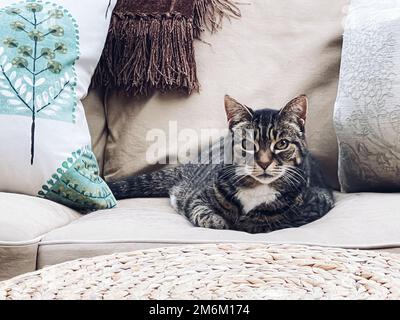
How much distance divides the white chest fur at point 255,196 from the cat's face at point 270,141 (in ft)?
0.07

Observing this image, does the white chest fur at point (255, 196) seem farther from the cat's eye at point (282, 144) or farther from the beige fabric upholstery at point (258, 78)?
the beige fabric upholstery at point (258, 78)

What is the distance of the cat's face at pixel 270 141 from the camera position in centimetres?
171

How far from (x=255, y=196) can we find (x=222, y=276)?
23.5 inches

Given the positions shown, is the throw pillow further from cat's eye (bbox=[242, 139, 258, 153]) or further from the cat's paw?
the cat's paw

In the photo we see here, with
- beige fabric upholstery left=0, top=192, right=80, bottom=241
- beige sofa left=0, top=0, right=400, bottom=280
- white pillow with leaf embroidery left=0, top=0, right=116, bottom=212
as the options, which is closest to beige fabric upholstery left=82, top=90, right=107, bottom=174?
beige sofa left=0, top=0, right=400, bottom=280

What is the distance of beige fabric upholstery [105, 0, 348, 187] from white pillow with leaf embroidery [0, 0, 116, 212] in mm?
192

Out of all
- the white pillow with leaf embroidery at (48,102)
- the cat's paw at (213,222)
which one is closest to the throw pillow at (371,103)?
the cat's paw at (213,222)

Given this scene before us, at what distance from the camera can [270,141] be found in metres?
1.73

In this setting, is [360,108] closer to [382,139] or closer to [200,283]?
[382,139]

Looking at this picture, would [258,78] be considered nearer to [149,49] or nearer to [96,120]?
[149,49]

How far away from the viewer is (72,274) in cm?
118

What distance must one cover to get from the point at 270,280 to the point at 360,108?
32.3 inches

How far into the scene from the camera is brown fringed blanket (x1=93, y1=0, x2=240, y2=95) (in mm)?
2041
